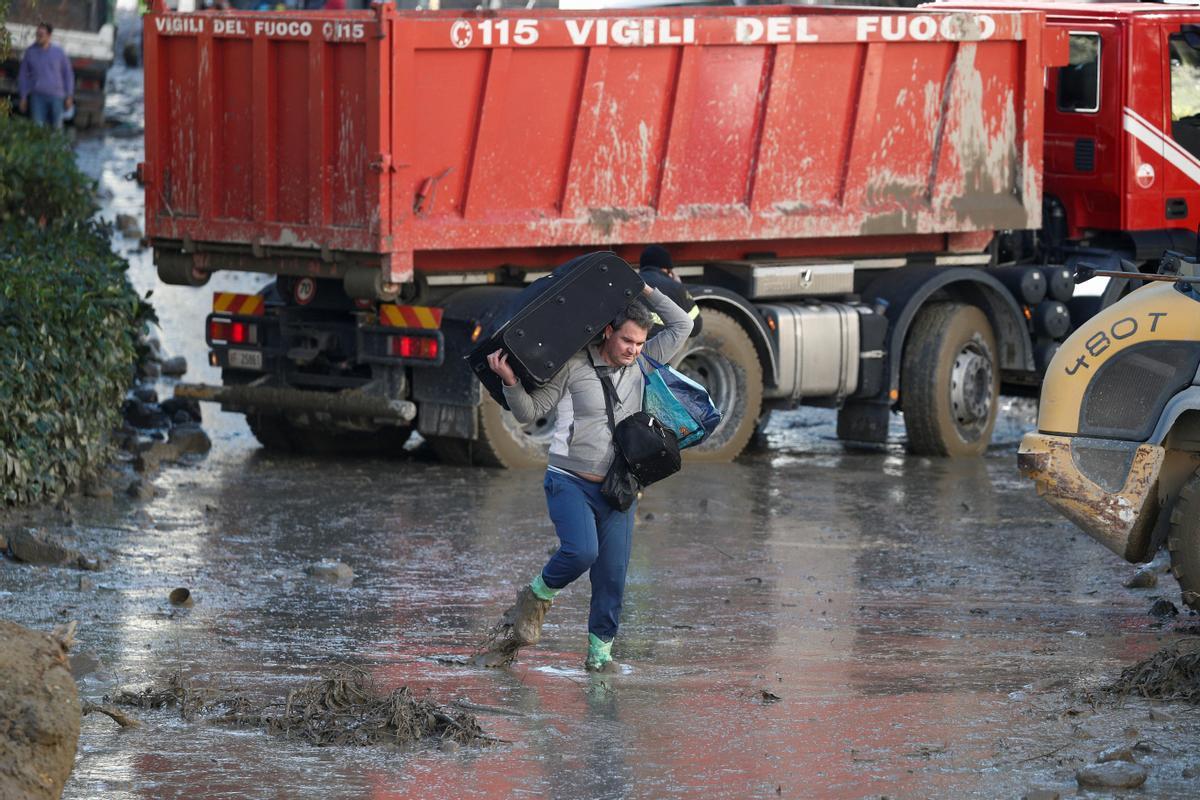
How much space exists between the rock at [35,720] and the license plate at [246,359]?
7.25 m

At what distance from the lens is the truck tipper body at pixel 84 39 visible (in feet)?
86.8

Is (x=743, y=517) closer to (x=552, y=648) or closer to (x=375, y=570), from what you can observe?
(x=375, y=570)

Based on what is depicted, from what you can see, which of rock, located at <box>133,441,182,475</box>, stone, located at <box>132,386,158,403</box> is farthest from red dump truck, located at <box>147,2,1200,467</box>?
stone, located at <box>132,386,158,403</box>

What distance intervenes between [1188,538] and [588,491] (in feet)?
8.10

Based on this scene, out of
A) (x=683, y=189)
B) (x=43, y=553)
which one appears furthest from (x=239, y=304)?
(x=43, y=553)

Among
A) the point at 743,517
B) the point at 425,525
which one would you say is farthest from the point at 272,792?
the point at 743,517

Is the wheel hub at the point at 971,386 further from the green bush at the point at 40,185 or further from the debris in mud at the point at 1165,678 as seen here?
the debris in mud at the point at 1165,678

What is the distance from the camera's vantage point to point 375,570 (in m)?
9.72

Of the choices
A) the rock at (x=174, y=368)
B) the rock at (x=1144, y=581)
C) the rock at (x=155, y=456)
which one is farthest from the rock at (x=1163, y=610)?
the rock at (x=174, y=368)

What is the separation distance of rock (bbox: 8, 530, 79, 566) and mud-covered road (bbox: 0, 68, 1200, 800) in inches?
6.1

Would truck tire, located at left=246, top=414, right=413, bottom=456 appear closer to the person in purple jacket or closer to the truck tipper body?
the person in purple jacket

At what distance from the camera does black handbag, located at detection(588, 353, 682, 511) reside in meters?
7.45

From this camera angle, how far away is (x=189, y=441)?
508 inches

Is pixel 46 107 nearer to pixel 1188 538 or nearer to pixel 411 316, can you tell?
pixel 411 316
